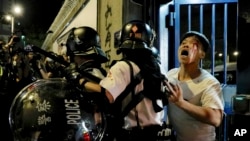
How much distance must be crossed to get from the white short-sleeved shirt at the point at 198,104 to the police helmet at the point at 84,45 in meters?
0.92

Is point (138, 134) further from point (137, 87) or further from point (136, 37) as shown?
point (136, 37)

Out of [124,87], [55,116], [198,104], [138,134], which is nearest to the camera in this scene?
[55,116]

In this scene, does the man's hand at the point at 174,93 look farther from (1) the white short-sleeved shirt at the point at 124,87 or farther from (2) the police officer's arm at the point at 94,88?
(2) the police officer's arm at the point at 94,88

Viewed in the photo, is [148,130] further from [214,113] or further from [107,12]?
[107,12]

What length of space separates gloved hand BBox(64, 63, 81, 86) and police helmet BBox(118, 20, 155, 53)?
44 centimetres

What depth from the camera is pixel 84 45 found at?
3734mm

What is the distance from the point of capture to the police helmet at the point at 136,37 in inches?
124

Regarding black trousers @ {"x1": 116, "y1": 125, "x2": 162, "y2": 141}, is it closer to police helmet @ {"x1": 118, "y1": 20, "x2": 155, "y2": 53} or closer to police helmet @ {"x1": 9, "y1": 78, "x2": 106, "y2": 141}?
police helmet @ {"x1": 9, "y1": 78, "x2": 106, "y2": 141}

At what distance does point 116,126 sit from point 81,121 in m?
0.39

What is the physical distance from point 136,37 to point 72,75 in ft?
2.17

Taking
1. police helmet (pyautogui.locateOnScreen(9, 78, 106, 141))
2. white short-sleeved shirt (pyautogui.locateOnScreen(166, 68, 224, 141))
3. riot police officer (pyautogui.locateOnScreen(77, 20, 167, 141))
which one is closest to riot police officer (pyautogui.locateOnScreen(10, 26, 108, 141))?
→ police helmet (pyautogui.locateOnScreen(9, 78, 106, 141))

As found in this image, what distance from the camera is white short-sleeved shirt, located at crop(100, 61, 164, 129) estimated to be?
9.54 feet

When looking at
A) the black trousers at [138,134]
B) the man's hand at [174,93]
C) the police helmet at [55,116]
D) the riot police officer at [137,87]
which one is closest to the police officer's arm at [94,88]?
the riot police officer at [137,87]

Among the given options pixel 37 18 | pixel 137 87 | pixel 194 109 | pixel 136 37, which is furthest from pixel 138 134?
pixel 37 18
